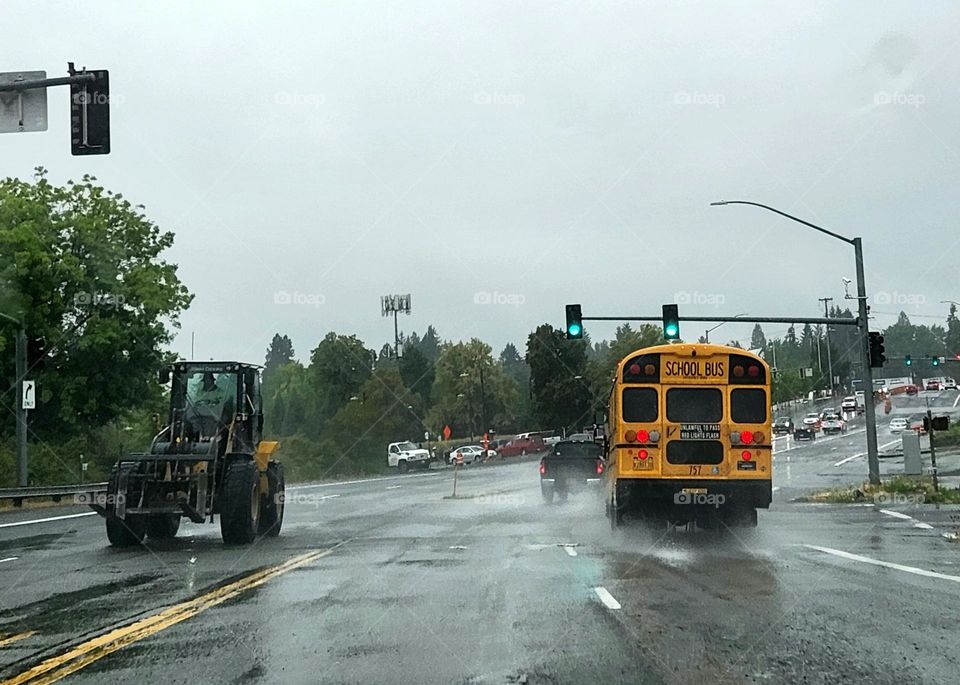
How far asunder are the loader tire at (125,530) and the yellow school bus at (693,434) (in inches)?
342

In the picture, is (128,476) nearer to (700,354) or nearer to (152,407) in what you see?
(700,354)

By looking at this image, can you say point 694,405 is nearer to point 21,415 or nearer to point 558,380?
point 21,415

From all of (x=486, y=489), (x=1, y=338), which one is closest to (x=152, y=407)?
(x=1, y=338)

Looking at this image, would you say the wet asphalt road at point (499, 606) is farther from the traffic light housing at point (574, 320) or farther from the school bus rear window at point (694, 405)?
the traffic light housing at point (574, 320)

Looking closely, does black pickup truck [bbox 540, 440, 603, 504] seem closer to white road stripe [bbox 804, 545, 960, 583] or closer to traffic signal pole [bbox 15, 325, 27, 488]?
traffic signal pole [bbox 15, 325, 27, 488]

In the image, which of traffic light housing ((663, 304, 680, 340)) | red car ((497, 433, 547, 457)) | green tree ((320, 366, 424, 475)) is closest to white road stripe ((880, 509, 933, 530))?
traffic light housing ((663, 304, 680, 340))

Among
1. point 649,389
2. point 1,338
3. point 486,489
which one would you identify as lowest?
point 486,489

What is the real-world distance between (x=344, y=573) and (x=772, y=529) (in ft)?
34.7

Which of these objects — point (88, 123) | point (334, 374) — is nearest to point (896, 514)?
point (88, 123)

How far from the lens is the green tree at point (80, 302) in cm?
4372

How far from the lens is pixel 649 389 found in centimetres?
2041

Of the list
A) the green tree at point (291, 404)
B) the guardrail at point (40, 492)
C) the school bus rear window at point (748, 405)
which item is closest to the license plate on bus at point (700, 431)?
the school bus rear window at point (748, 405)

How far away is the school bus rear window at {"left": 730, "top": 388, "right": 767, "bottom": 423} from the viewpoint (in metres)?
20.0

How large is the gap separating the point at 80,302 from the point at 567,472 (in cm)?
2217
